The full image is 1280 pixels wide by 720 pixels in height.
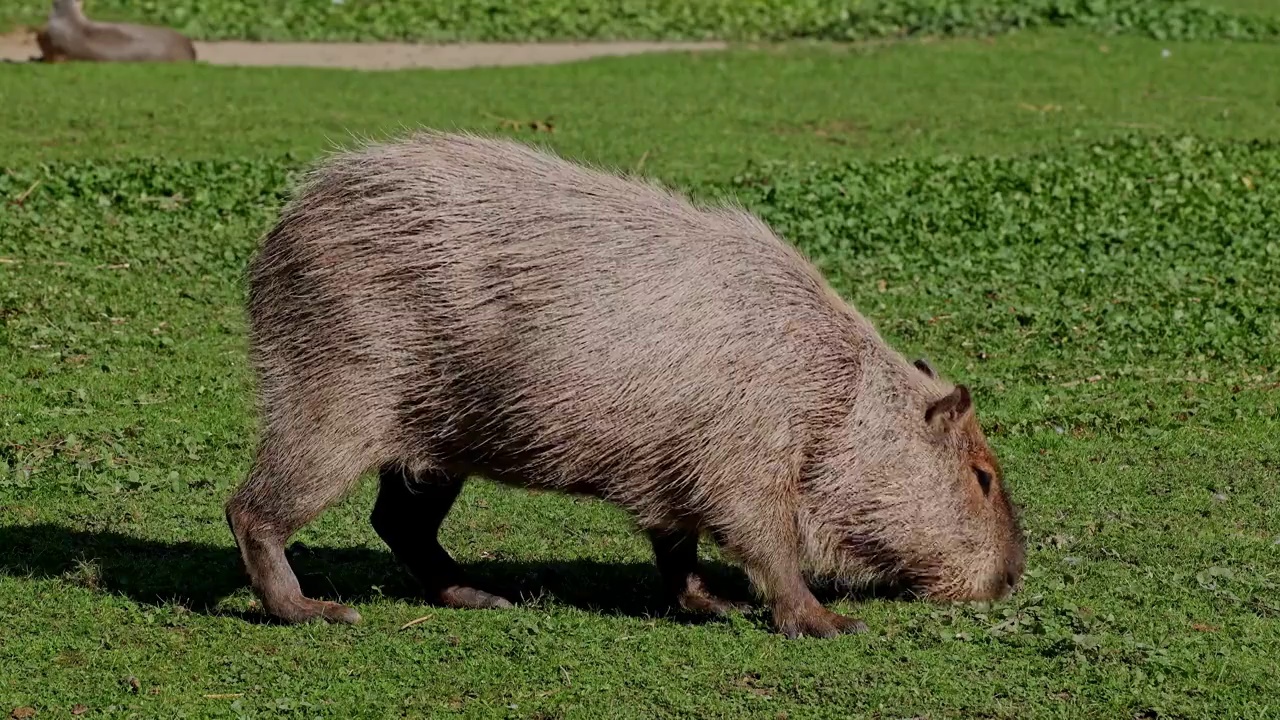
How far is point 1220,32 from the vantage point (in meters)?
17.4

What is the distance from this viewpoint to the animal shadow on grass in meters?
5.85

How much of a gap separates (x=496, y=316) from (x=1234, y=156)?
26.3 feet

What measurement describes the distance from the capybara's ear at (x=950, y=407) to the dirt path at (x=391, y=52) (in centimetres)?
1105

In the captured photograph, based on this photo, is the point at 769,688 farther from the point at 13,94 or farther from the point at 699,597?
the point at 13,94

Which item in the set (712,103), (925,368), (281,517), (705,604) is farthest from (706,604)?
(712,103)

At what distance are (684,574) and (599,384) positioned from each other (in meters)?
0.87

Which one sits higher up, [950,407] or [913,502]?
[950,407]

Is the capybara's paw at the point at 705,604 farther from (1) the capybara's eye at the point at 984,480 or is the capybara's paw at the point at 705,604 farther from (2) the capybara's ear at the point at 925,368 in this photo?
(2) the capybara's ear at the point at 925,368

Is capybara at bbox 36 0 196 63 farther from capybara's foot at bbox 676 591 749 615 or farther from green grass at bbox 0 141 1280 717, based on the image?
capybara's foot at bbox 676 591 749 615

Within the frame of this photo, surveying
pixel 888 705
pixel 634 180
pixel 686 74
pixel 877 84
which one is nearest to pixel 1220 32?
pixel 877 84

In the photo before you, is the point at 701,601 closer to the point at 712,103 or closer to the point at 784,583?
the point at 784,583

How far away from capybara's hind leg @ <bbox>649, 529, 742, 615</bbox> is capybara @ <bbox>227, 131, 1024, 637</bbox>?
2.8 inches

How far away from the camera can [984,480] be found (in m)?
5.73

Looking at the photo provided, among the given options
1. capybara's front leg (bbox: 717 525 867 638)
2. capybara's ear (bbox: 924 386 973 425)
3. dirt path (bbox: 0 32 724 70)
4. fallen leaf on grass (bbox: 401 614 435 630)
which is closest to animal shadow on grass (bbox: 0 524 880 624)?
fallen leaf on grass (bbox: 401 614 435 630)
